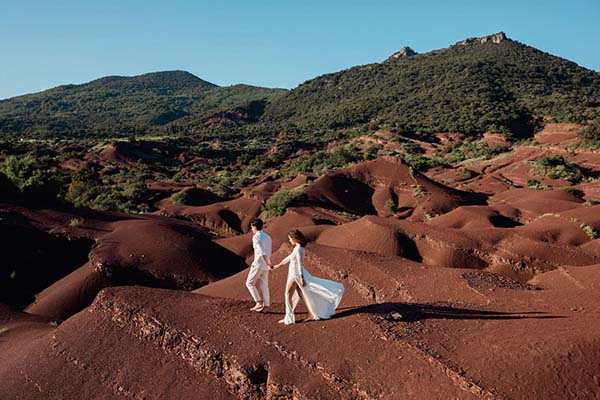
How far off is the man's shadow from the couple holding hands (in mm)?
347

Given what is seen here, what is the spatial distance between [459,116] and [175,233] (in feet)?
239

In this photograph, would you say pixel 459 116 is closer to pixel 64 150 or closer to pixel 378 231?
pixel 64 150

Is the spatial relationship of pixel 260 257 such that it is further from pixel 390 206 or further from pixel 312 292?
pixel 390 206

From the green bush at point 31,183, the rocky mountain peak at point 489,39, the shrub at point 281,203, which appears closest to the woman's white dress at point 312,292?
the green bush at point 31,183

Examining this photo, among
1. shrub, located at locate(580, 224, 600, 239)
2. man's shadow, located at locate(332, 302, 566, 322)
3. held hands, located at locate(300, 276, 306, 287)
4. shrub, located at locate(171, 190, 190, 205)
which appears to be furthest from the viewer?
shrub, located at locate(171, 190, 190, 205)

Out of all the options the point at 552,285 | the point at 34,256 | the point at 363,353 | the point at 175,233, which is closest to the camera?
the point at 363,353

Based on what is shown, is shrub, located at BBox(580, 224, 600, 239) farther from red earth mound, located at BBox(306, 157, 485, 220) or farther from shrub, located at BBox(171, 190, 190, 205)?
shrub, located at BBox(171, 190, 190, 205)

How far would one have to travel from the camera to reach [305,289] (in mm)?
7367

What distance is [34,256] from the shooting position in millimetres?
17922

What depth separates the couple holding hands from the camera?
729 centimetres

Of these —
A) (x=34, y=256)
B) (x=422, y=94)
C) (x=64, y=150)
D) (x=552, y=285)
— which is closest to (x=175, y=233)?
(x=34, y=256)

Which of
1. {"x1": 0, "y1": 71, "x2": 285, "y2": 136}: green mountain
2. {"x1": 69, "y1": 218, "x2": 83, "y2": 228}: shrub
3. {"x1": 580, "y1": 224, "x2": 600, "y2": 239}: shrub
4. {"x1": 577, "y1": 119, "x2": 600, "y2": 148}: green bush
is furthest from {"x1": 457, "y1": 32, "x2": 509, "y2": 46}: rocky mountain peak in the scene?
{"x1": 69, "y1": 218, "x2": 83, "y2": 228}: shrub

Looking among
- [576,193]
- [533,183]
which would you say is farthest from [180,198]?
[533,183]

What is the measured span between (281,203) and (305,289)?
23638 mm
